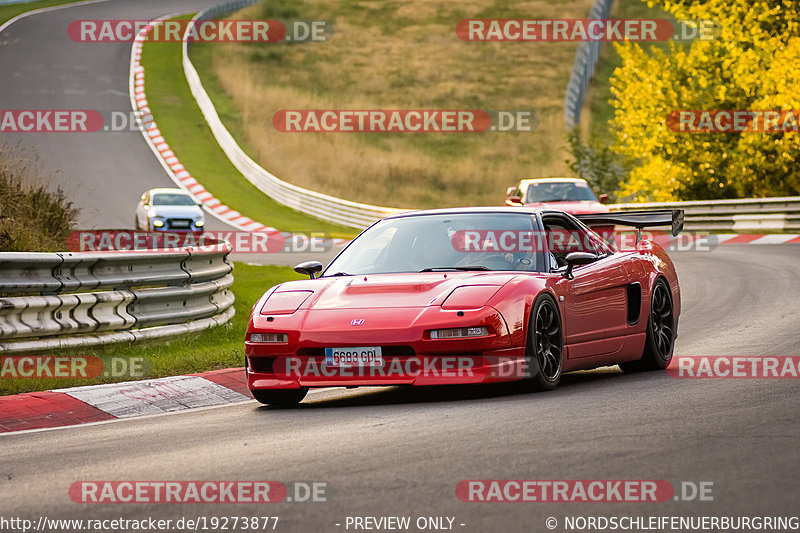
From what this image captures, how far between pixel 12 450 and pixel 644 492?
388cm

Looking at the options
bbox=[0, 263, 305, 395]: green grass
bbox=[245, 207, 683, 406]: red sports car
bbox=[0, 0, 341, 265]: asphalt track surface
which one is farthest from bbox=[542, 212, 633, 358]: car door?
bbox=[0, 0, 341, 265]: asphalt track surface

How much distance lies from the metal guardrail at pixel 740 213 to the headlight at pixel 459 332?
21877 mm

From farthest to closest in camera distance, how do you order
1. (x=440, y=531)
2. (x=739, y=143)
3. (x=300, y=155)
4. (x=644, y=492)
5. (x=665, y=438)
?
(x=300, y=155)
(x=739, y=143)
(x=665, y=438)
(x=644, y=492)
(x=440, y=531)

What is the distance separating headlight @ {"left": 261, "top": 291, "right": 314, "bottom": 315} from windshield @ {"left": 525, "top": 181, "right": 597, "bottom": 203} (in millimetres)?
16685

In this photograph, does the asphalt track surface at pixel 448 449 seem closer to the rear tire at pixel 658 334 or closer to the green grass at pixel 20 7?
the rear tire at pixel 658 334

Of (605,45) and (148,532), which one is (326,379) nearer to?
(148,532)

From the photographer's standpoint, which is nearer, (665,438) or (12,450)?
(665,438)

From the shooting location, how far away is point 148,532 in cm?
525

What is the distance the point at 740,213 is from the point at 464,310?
80.3ft

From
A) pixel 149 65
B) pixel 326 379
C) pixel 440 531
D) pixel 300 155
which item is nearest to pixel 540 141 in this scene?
pixel 300 155

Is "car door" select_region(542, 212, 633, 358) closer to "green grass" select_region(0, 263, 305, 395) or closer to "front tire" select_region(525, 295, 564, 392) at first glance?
"front tire" select_region(525, 295, 564, 392)

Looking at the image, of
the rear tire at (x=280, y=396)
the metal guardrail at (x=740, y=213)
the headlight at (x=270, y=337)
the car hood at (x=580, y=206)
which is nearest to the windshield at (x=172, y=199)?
the metal guardrail at (x=740, y=213)

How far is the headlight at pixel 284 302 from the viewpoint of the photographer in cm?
935

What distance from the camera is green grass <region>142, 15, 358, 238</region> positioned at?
128 feet
